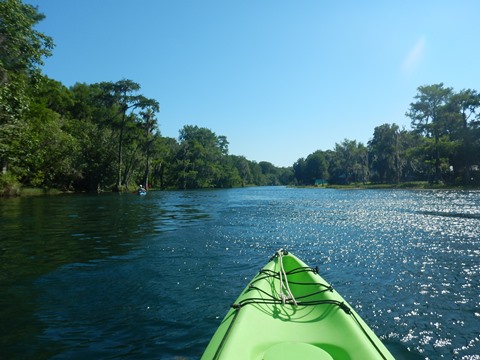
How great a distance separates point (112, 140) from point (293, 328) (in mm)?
65734

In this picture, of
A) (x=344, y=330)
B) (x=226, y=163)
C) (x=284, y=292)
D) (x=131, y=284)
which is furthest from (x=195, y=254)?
(x=226, y=163)

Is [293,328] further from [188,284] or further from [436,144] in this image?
[436,144]

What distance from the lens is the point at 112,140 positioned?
63.7 meters

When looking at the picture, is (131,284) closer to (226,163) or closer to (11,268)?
(11,268)

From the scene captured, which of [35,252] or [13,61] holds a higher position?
[13,61]

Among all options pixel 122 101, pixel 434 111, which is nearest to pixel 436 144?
pixel 434 111

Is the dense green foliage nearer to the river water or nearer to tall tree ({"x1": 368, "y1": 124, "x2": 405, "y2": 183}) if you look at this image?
tall tree ({"x1": 368, "y1": 124, "x2": 405, "y2": 183})

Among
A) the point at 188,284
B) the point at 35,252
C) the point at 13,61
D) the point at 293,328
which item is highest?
the point at 13,61

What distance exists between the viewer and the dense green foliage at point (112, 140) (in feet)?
65.4

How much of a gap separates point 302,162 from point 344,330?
162 m

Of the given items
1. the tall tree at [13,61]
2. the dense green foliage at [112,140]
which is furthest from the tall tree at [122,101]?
the tall tree at [13,61]

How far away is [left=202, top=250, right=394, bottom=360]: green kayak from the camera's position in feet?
11.4

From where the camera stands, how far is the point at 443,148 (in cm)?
6153

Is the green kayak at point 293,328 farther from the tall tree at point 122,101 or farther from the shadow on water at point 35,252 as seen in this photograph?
the tall tree at point 122,101
